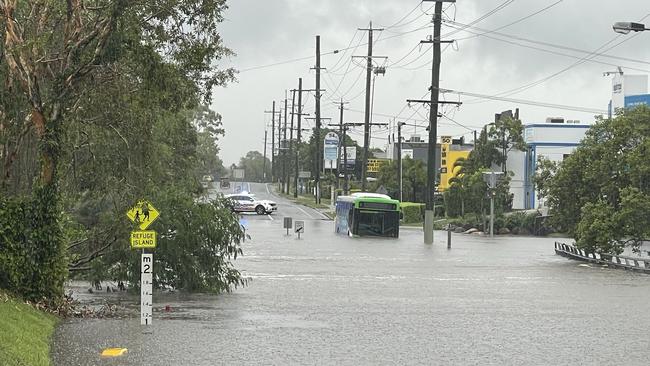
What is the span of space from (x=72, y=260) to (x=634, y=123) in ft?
84.5

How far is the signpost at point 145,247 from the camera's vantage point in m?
16.4

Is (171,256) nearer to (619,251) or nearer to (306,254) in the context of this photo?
(306,254)

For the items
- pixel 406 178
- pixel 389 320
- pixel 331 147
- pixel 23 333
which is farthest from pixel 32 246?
pixel 331 147

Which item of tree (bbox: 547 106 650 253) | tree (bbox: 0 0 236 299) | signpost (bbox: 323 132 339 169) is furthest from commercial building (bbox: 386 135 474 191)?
tree (bbox: 0 0 236 299)

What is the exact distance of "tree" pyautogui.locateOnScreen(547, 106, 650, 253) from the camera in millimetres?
37375

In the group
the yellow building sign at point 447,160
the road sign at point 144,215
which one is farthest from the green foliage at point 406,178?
the road sign at point 144,215

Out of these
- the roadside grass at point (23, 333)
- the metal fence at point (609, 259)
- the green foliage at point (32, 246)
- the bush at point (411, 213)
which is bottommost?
the roadside grass at point (23, 333)

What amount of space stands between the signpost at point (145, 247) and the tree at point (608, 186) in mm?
23897

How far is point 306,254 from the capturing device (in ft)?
125

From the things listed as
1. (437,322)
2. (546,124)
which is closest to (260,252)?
(437,322)

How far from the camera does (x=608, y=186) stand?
3941cm

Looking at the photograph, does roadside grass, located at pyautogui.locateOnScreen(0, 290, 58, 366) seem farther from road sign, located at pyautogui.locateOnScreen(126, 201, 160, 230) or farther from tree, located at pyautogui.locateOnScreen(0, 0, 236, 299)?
road sign, located at pyautogui.locateOnScreen(126, 201, 160, 230)

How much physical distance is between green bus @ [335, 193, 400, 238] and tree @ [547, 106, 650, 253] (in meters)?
11.0

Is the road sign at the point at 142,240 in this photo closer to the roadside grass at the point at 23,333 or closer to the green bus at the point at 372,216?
the roadside grass at the point at 23,333
